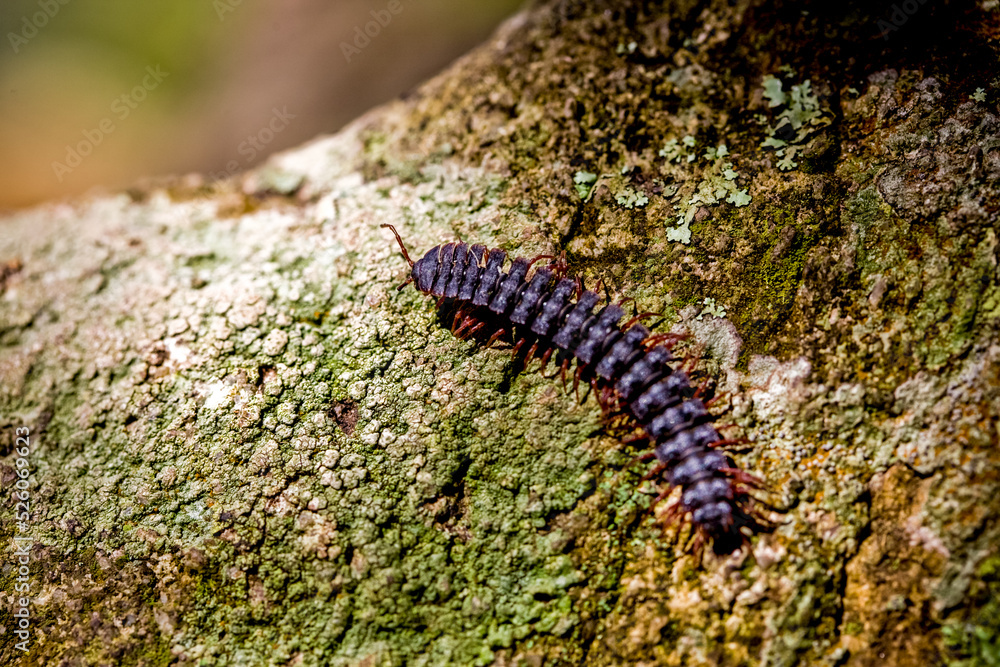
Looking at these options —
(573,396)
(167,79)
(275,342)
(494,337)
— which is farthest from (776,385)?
(167,79)

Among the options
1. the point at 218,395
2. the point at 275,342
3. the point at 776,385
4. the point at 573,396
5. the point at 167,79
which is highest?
the point at 167,79

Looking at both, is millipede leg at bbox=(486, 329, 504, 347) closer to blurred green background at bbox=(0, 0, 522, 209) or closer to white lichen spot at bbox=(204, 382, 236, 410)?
white lichen spot at bbox=(204, 382, 236, 410)

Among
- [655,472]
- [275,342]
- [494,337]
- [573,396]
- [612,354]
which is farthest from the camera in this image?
[275,342]

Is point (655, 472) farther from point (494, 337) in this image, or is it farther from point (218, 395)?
point (218, 395)

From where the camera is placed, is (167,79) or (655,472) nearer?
(655,472)

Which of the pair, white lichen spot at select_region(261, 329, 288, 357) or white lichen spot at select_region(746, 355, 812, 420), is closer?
white lichen spot at select_region(746, 355, 812, 420)

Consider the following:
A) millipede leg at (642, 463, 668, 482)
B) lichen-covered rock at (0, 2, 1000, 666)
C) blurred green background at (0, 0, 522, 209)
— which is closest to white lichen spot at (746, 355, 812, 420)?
lichen-covered rock at (0, 2, 1000, 666)
